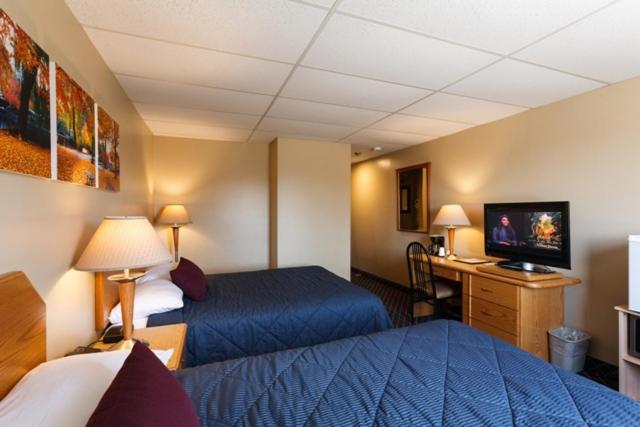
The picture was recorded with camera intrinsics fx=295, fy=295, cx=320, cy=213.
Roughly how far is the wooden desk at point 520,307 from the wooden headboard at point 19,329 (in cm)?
297

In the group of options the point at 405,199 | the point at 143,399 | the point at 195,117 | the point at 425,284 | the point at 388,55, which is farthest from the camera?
the point at 405,199

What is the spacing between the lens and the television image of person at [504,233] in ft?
9.37

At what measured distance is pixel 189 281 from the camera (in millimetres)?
2312

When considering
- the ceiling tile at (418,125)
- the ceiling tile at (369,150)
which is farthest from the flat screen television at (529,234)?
the ceiling tile at (369,150)

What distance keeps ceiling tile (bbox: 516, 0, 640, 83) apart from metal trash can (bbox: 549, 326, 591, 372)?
80.9 inches

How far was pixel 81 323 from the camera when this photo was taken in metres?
1.52

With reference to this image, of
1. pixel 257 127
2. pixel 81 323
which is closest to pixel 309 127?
pixel 257 127

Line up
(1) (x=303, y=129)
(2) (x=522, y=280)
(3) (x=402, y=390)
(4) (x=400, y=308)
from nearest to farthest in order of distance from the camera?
(3) (x=402, y=390)
(2) (x=522, y=280)
(1) (x=303, y=129)
(4) (x=400, y=308)

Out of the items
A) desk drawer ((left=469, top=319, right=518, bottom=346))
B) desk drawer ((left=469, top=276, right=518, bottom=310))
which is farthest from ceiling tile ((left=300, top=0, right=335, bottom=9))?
desk drawer ((left=469, top=319, right=518, bottom=346))

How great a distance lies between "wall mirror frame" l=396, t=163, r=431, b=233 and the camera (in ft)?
13.9

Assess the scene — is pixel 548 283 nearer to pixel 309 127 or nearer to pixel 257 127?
pixel 309 127

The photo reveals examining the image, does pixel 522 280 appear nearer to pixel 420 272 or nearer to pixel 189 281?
pixel 420 272

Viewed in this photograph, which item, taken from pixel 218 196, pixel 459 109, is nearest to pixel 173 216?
pixel 218 196

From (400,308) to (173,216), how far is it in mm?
3124
